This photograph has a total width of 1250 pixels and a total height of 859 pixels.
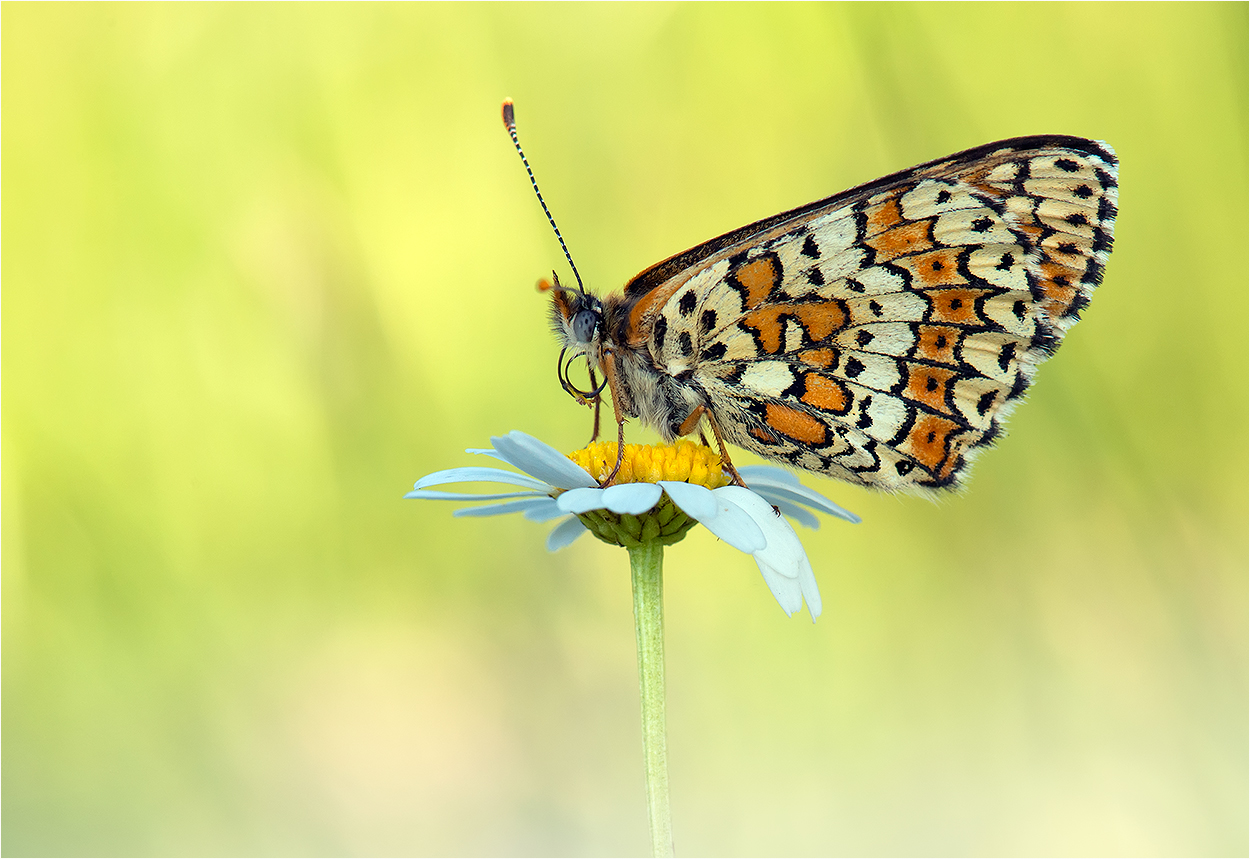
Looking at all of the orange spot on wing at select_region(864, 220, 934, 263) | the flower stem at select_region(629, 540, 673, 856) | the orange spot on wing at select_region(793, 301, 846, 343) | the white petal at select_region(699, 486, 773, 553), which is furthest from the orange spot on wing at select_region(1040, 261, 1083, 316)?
the flower stem at select_region(629, 540, 673, 856)

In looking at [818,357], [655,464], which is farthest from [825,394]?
[655,464]

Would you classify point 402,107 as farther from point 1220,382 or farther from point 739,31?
point 1220,382

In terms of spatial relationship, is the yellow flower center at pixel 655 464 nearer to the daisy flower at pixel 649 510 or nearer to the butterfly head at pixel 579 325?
the daisy flower at pixel 649 510

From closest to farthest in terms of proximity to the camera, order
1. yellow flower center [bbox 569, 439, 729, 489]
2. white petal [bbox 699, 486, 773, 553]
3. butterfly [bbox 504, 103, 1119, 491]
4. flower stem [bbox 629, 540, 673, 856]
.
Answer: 1. flower stem [bbox 629, 540, 673, 856]
2. white petal [bbox 699, 486, 773, 553]
3. yellow flower center [bbox 569, 439, 729, 489]
4. butterfly [bbox 504, 103, 1119, 491]

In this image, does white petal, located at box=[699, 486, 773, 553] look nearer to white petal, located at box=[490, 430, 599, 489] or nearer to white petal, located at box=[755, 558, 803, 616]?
white petal, located at box=[755, 558, 803, 616]

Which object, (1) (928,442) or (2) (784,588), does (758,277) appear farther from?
(2) (784,588)

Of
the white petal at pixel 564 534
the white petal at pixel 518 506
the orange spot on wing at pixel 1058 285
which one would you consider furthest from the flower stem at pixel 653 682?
the orange spot on wing at pixel 1058 285

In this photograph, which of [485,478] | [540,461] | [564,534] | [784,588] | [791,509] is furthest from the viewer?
[791,509]
